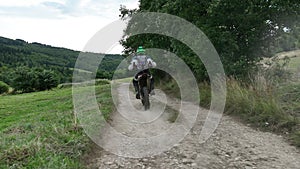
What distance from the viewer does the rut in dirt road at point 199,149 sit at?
16.2ft

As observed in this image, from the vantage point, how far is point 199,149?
5.70 meters

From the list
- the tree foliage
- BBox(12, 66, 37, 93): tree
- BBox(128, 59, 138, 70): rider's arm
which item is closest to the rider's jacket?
BBox(128, 59, 138, 70): rider's arm

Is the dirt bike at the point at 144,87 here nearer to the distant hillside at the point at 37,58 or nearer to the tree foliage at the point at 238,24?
the tree foliage at the point at 238,24

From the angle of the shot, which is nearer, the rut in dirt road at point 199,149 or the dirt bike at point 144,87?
the rut in dirt road at point 199,149

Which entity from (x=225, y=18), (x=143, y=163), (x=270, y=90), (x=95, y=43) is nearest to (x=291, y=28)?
(x=225, y=18)

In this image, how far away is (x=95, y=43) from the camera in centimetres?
873

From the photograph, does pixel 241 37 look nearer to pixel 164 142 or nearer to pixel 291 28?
pixel 291 28

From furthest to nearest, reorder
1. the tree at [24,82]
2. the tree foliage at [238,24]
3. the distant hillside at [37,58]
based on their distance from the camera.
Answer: the distant hillside at [37,58] → the tree at [24,82] → the tree foliage at [238,24]

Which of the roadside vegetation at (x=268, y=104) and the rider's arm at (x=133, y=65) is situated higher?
the rider's arm at (x=133, y=65)

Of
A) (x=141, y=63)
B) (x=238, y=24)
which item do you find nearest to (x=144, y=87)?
(x=141, y=63)

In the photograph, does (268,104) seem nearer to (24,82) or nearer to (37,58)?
(24,82)

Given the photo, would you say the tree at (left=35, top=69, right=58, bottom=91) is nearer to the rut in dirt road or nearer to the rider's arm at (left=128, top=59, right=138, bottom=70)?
the rider's arm at (left=128, top=59, right=138, bottom=70)

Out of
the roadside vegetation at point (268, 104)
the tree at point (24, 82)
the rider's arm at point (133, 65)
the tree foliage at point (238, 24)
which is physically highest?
the tree foliage at point (238, 24)

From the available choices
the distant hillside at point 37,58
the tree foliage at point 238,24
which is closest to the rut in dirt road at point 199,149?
the tree foliage at point 238,24
